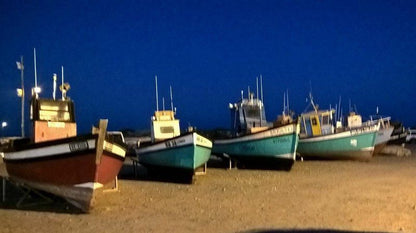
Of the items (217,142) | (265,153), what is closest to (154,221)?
(265,153)

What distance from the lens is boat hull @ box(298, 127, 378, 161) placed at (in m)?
24.7

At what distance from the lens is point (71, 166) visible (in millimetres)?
10797

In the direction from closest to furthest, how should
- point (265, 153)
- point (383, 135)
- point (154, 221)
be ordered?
1. point (154, 221)
2. point (265, 153)
3. point (383, 135)

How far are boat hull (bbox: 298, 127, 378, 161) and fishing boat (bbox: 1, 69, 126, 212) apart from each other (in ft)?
47.7

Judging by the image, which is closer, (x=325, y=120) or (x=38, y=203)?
(x=38, y=203)

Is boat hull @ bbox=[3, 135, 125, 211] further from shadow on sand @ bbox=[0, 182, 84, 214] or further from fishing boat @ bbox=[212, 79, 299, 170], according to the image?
fishing boat @ bbox=[212, 79, 299, 170]

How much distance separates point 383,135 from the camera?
101ft

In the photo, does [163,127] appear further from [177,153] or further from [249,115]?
[249,115]

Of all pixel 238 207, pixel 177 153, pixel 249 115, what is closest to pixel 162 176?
pixel 177 153

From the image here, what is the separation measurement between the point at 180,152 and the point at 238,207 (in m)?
5.26

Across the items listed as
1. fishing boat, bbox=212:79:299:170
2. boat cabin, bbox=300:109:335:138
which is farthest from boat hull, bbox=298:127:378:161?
fishing boat, bbox=212:79:299:170

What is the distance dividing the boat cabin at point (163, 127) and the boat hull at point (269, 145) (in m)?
2.83

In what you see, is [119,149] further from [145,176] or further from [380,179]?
[380,179]

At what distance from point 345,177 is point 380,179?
1313 mm
